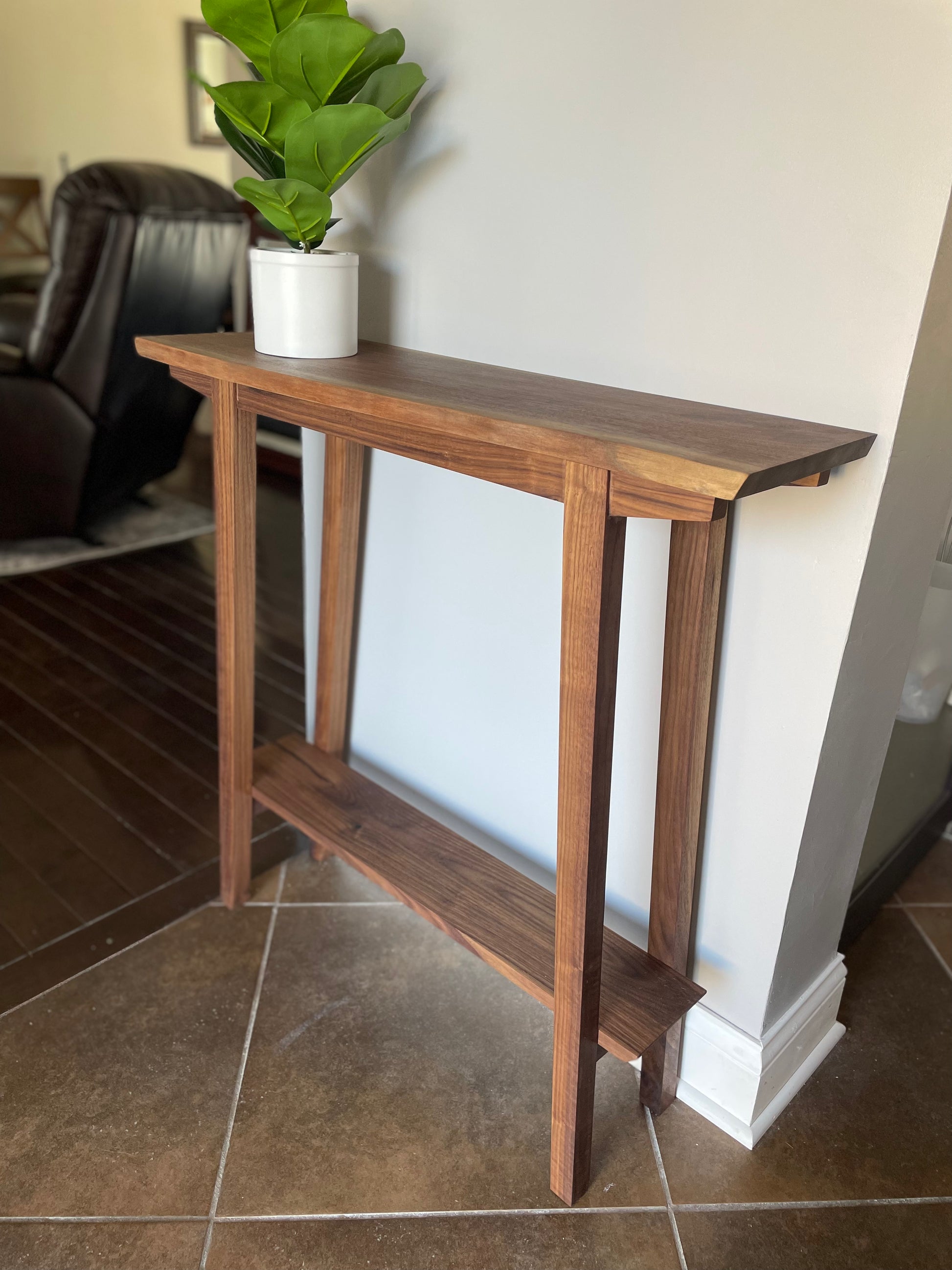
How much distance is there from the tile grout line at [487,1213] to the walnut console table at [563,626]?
0.06m

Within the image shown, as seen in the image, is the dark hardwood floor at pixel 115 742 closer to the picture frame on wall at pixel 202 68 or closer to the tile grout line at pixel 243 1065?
the tile grout line at pixel 243 1065

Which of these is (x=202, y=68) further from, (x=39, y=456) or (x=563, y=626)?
(x=563, y=626)

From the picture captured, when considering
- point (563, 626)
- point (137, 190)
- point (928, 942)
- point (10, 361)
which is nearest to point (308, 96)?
point (563, 626)

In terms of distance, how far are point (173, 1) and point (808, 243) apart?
263 inches

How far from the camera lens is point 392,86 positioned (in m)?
1.08

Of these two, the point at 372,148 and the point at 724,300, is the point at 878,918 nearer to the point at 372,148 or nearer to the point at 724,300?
the point at 724,300

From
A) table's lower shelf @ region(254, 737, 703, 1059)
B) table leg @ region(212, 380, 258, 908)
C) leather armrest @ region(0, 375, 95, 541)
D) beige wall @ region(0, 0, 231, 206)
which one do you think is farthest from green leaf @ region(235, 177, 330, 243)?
beige wall @ region(0, 0, 231, 206)

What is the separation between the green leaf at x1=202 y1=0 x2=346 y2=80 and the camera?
104 centimetres

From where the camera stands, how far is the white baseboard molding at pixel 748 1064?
1223mm

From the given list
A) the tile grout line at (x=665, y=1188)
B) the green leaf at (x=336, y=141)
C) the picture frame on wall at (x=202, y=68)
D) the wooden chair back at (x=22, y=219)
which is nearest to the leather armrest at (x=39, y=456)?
the green leaf at (x=336, y=141)

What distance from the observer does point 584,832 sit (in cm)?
97

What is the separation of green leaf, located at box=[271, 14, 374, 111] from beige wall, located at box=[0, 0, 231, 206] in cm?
524

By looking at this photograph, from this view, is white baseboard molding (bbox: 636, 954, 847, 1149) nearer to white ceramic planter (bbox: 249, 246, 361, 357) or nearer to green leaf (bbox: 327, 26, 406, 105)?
white ceramic planter (bbox: 249, 246, 361, 357)

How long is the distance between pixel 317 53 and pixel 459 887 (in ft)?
3.35
